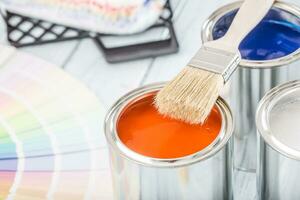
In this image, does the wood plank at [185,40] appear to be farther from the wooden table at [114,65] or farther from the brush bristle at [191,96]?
the brush bristle at [191,96]

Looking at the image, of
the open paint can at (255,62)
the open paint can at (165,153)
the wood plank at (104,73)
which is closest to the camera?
the open paint can at (165,153)

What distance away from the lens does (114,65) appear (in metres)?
0.99

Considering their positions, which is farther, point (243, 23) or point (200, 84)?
point (243, 23)

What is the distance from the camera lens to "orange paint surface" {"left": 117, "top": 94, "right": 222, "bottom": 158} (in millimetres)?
657

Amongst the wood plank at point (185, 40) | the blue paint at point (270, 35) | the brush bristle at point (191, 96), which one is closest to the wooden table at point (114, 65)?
the wood plank at point (185, 40)

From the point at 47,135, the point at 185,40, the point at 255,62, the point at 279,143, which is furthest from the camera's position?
the point at 185,40

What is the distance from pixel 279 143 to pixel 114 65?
1.29 ft

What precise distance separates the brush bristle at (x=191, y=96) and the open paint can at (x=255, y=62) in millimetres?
81

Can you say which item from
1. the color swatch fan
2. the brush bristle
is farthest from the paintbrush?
the color swatch fan

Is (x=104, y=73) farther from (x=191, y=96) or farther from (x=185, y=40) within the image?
(x=191, y=96)

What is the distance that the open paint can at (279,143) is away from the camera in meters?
0.63

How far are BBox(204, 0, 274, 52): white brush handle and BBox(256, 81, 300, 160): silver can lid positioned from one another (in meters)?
0.06

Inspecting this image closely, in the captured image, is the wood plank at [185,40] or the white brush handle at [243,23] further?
the wood plank at [185,40]

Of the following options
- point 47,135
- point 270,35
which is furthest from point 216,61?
point 47,135
